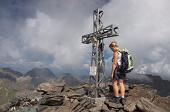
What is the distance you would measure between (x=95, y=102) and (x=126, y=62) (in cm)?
552

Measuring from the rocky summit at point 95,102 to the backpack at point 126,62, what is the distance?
2.78m

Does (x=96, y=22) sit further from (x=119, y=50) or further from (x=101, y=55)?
(x=119, y=50)

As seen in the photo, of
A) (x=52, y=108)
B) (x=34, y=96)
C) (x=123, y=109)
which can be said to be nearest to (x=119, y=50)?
(x=123, y=109)

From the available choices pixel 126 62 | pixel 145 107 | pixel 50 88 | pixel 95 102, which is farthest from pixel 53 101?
pixel 126 62

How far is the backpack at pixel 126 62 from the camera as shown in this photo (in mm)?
16984

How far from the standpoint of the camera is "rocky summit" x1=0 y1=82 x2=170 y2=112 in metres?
18.5

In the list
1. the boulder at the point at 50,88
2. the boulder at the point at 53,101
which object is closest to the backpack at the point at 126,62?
the boulder at the point at 53,101

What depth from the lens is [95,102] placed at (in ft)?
69.1

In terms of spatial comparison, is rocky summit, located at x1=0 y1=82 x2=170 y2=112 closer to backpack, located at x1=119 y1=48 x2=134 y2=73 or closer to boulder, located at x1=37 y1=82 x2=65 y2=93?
boulder, located at x1=37 y1=82 x2=65 y2=93

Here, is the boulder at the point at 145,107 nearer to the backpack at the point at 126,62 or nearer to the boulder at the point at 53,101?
the backpack at the point at 126,62

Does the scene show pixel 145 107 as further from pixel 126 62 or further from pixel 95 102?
pixel 95 102

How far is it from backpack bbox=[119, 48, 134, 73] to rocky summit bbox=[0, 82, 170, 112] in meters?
2.78

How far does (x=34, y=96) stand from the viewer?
1094 inches

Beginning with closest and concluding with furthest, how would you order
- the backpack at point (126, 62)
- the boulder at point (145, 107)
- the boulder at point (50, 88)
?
the backpack at point (126, 62) → the boulder at point (145, 107) → the boulder at point (50, 88)
